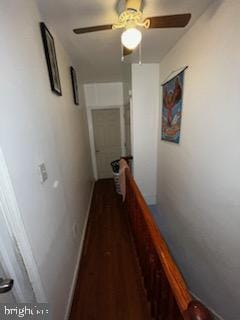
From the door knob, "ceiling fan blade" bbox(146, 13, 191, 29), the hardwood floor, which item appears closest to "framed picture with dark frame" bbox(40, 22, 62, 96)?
"ceiling fan blade" bbox(146, 13, 191, 29)

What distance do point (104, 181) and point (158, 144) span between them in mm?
2086

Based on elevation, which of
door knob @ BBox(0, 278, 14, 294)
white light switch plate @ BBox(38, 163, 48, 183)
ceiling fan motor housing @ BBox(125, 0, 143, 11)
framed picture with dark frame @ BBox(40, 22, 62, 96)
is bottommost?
door knob @ BBox(0, 278, 14, 294)

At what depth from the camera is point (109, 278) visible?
1742 millimetres

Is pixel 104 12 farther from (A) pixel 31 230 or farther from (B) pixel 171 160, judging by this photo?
(B) pixel 171 160

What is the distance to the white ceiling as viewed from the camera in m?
1.28

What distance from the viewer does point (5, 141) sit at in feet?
2.47

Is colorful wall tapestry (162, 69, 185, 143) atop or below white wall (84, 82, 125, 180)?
below

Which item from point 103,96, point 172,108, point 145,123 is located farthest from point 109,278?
point 103,96

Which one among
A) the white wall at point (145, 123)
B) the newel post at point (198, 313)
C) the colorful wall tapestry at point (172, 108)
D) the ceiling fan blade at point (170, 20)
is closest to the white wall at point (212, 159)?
the colorful wall tapestry at point (172, 108)

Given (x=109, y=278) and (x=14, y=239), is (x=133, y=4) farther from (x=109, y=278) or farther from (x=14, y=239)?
(x=109, y=278)

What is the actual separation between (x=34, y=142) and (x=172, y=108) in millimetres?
1879

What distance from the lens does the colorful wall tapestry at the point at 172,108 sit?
2052 mm

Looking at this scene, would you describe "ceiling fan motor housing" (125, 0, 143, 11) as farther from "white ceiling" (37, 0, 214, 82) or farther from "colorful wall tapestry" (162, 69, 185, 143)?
"colorful wall tapestry" (162, 69, 185, 143)

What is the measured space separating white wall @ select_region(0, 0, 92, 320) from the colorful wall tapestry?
4.88 feet
